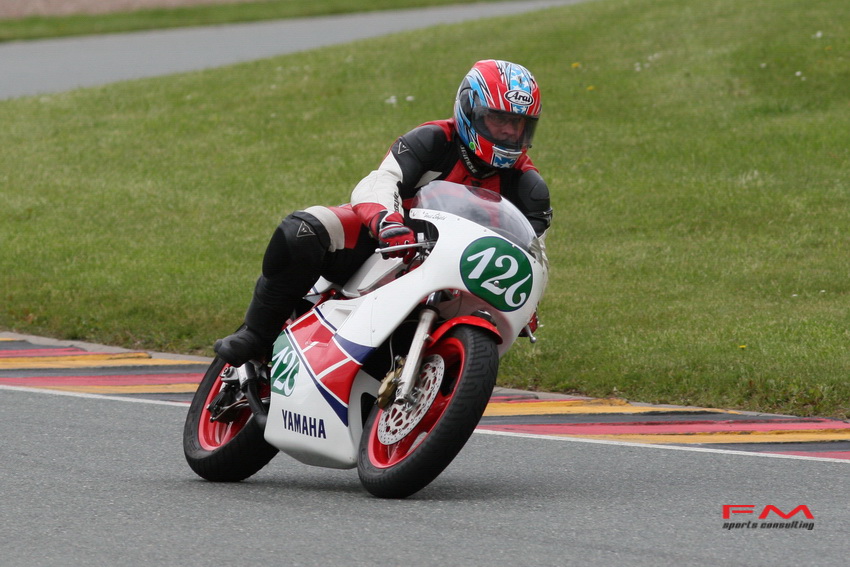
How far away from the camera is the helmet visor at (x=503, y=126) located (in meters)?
5.97

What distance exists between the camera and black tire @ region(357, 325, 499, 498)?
512cm

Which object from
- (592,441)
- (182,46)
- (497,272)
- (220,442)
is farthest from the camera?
(182,46)

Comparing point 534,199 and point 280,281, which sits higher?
point 534,199

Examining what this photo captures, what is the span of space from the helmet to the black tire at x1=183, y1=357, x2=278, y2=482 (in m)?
1.55

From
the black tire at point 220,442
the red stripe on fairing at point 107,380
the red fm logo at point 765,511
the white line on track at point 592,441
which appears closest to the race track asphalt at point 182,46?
the red stripe on fairing at point 107,380

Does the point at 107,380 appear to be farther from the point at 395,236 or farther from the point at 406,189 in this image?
the point at 395,236

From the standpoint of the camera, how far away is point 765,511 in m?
5.45

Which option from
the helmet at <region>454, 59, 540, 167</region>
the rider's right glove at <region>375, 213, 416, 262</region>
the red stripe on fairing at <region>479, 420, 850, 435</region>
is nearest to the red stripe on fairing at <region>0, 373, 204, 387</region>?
the red stripe on fairing at <region>479, 420, 850, 435</region>

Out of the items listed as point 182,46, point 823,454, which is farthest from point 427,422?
point 182,46

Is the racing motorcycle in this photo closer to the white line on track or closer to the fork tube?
the fork tube

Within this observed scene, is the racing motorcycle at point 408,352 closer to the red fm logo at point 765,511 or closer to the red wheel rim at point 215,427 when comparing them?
the red wheel rim at point 215,427

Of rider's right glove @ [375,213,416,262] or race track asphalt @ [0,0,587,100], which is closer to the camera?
rider's right glove @ [375,213,416,262]

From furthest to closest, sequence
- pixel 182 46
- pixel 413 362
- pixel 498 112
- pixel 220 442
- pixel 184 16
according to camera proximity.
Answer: pixel 184 16
pixel 182 46
pixel 220 442
pixel 498 112
pixel 413 362

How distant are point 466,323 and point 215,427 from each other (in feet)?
5.32
